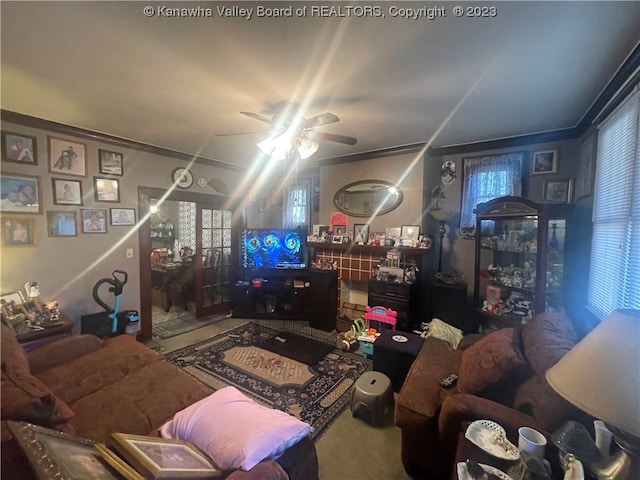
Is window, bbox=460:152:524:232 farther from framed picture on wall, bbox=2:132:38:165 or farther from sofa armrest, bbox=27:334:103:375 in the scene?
framed picture on wall, bbox=2:132:38:165

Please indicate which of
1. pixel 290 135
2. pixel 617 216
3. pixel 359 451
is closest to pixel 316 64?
pixel 290 135

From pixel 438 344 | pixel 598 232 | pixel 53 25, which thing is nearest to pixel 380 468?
pixel 438 344

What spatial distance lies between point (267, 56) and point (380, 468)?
2.56 m

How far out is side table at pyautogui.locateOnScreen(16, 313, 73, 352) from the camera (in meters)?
2.18

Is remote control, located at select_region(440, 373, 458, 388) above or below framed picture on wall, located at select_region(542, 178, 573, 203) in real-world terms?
below

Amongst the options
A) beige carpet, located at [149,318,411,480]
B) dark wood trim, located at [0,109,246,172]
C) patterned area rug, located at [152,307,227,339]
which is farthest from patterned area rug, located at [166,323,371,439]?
dark wood trim, located at [0,109,246,172]

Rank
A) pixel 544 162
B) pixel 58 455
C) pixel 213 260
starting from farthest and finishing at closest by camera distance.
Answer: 1. pixel 213 260
2. pixel 544 162
3. pixel 58 455

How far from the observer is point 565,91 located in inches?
77.6

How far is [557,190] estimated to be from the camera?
2885 mm

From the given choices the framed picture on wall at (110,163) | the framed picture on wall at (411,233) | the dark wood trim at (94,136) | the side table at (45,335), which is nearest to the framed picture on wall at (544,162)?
the framed picture on wall at (411,233)

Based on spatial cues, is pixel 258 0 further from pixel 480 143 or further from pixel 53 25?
pixel 480 143

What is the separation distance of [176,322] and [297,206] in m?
2.60

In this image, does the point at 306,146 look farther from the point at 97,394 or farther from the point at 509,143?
the point at 509,143

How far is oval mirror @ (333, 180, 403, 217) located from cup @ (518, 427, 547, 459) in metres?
2.75
